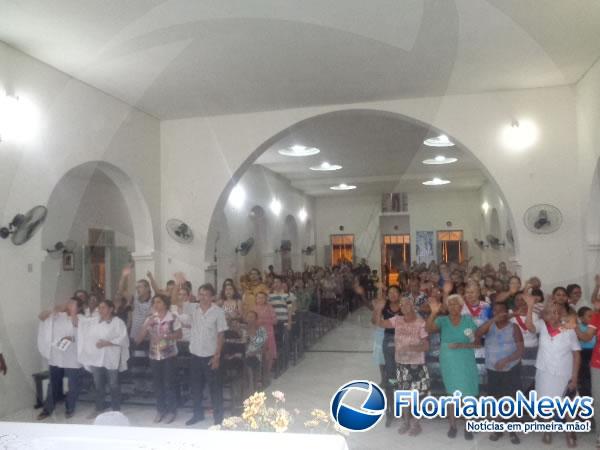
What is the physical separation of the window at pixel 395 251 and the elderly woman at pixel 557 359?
12.5 meters

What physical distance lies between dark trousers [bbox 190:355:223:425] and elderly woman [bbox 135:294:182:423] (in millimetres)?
260

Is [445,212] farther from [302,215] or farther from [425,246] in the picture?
[302,215]

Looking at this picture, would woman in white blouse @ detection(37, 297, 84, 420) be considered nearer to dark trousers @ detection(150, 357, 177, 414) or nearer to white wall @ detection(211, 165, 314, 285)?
dark trousers @ detection(150, 357, 177, 414)

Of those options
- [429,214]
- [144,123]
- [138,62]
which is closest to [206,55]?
[138,62]

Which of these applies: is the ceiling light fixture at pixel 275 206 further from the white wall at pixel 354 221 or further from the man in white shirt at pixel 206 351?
the man in white shirt at pixel 206 351

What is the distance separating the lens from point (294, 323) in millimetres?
7793

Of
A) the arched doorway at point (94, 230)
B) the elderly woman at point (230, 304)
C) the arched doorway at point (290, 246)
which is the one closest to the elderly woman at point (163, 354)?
the elderly woman at point (230, 304)

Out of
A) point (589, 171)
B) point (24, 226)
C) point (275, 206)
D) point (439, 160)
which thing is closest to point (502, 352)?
point (589, 171)

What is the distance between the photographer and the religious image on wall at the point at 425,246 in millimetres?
16578

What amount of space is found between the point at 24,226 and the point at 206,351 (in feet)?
6.75

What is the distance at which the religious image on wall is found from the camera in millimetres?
16578

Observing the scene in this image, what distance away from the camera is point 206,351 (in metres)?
4.99

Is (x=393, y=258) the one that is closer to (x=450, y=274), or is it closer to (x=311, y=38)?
(x=450, y=274)

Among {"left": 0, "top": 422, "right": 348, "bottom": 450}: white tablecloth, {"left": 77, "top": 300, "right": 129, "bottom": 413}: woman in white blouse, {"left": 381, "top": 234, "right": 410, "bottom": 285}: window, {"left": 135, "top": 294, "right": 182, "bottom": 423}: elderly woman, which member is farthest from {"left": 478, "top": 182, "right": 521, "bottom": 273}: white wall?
{"left": 0, "top": 422, "right": 348, "bottom": 450}: white tablecloth
